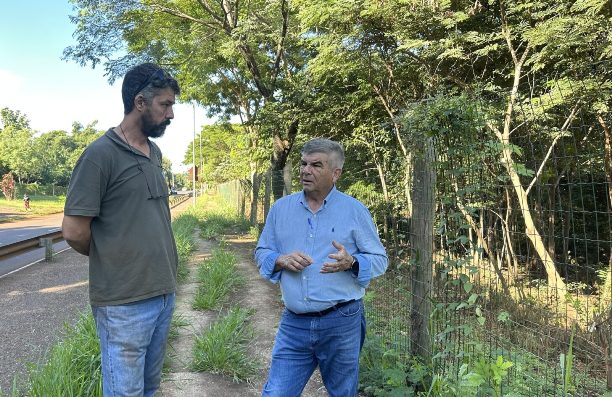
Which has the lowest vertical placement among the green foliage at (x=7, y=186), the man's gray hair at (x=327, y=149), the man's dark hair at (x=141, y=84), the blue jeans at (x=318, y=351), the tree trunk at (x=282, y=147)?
the blue jeans at (x=318, y=351)

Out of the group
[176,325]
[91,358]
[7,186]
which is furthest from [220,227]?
[7,186]

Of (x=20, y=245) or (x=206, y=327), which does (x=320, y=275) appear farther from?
(x=20, y=245)

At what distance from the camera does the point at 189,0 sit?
43.4 feet

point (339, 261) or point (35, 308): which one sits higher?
point (339, 261)

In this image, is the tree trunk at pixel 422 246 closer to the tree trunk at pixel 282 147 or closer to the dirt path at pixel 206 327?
the dirt path at pixel 206 327

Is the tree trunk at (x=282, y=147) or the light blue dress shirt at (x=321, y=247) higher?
the tree trunk at (x=282, y=147)

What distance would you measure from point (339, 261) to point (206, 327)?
346cm

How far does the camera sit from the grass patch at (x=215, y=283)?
6.03 meters

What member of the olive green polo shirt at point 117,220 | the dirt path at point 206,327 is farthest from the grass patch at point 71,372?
the olive green polo shirt at point 117,220

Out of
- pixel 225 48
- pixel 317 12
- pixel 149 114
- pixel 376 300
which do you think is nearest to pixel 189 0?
pixel 225 48

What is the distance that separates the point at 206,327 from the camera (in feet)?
17.2

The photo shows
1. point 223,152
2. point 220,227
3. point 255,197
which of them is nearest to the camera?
point 255,197

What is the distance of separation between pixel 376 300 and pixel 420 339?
1.48m

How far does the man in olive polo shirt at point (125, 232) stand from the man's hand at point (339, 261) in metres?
0.77
